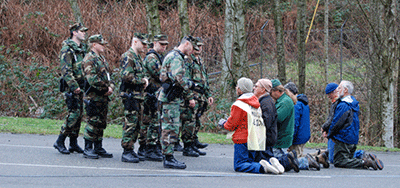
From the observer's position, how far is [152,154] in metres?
9.16

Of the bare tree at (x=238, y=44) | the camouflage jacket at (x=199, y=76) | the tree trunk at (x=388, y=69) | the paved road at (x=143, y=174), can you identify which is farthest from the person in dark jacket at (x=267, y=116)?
the tree trunk at (x=388, y=69)

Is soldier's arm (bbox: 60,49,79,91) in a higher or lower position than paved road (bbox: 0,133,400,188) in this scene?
higher

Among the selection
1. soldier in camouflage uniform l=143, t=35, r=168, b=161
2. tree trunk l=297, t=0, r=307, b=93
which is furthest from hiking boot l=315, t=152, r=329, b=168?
tree trunk l=297, t=0, r=307, b=93

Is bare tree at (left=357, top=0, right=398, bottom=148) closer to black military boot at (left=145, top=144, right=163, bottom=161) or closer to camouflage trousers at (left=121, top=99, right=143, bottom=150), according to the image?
black military boot at (left=145, top=144, right=163, bottom=161)

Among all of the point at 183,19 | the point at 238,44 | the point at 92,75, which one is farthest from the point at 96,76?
the point at 183,19

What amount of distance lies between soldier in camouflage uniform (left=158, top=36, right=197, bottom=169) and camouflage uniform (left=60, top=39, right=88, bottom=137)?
1.74 metres

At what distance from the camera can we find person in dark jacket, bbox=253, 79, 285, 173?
27.5 feet

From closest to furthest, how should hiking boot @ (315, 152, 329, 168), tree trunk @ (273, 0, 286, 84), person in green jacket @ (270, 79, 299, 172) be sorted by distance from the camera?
person in green jacket @ (270, 79, 299, 172), hiking boot @ (315, 152, 329, 168), tree trunk @ (273, 0, 286, 84)

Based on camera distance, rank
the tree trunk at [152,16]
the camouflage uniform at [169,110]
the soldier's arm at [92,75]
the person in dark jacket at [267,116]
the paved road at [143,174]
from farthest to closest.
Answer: the tree trunk at [152,16], the soldier's arm at [92,75], the person in dark jacket at [267,116], the camouflage uniform at [169,110], the paved road at [143,174]

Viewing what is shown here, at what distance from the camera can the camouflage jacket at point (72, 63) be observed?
28.7ft

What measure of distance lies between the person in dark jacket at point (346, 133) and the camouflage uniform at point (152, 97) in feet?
11.0

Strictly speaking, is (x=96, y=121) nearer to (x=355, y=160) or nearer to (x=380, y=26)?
(x=355, y=160)

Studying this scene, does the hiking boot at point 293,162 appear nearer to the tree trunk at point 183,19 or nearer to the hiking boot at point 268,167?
the hiking boot at point 268,167

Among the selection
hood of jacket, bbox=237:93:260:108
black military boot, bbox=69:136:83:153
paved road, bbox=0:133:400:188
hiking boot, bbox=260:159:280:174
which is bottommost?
paved road, bbox=0:133:400:188
